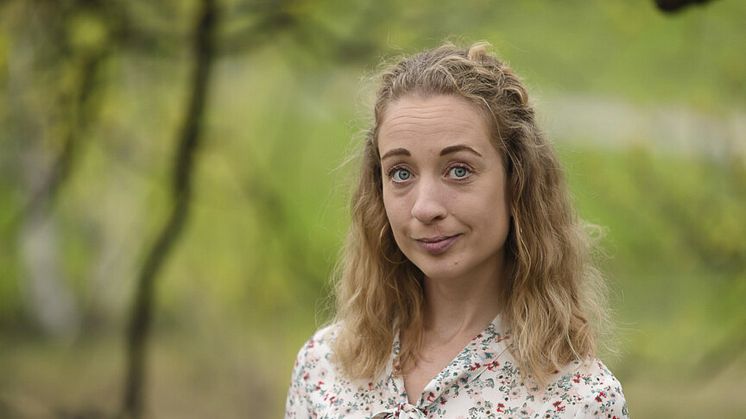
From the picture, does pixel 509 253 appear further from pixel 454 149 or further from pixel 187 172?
pixel 187 172

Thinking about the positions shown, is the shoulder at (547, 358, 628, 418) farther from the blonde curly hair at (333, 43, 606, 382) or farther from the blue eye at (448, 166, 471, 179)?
the blue eye at (448, 166, 471, 179)

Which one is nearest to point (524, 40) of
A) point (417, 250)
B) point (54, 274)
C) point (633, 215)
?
point (633, 215)

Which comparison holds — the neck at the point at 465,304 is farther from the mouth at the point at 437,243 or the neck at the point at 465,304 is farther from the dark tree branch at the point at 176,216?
the dark tree branch at the point at 176,216

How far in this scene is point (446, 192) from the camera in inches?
74.4

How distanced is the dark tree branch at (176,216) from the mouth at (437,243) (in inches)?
105

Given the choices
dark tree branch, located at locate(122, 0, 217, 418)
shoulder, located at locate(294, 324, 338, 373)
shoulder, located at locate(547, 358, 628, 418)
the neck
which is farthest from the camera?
dark tree branch, located at locate(122, 0, 217, 418)

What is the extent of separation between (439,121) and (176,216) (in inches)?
107

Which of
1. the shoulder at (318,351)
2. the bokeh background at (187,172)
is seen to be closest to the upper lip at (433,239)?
the shoulder at (318,351)

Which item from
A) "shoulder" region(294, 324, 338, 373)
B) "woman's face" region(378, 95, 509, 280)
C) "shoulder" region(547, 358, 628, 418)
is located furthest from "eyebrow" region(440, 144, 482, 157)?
"shoulder" region(294, 324, 338, 373)

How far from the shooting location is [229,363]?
438 cm

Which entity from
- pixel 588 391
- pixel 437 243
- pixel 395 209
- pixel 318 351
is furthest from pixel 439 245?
pixel 318 351

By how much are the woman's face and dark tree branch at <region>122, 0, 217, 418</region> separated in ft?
8.54

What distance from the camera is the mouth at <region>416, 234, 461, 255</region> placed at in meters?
1.89

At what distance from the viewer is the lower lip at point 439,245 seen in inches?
74.6
